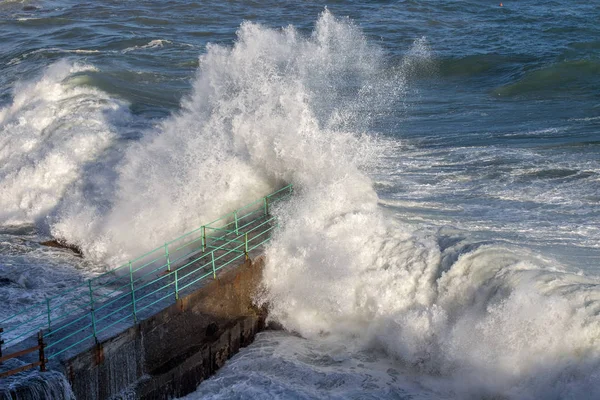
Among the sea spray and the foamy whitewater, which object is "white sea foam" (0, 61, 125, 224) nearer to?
the foamy whitewater

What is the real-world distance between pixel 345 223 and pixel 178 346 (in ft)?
10.2

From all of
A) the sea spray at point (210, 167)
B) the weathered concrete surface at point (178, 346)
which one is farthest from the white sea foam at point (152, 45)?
the weathered concrete surface at point (178, 346)

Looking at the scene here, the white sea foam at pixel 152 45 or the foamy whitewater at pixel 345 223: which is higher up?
the white sea foam at pixel 152 45

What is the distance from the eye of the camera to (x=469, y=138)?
17594 millimetres

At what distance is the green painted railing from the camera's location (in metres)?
9.12

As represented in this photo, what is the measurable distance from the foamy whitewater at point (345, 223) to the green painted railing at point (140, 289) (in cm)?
42

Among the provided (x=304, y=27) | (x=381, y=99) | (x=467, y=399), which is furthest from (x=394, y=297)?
(x=304, y=27)

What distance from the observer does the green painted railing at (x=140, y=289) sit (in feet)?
29.9

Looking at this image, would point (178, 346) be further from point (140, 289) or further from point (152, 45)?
point (152, 45)

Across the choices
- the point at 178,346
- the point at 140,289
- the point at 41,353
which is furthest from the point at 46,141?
the point at 41,353

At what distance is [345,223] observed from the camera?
1145 centimetres

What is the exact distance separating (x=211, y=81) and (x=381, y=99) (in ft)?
21.2

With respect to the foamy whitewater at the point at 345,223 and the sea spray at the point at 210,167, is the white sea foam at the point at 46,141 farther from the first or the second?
the sea spray at the point at 210,167

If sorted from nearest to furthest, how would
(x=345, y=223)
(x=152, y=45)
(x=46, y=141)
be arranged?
(x=345, y=223)
(x=46, y=141)
(x=152, y=45)
